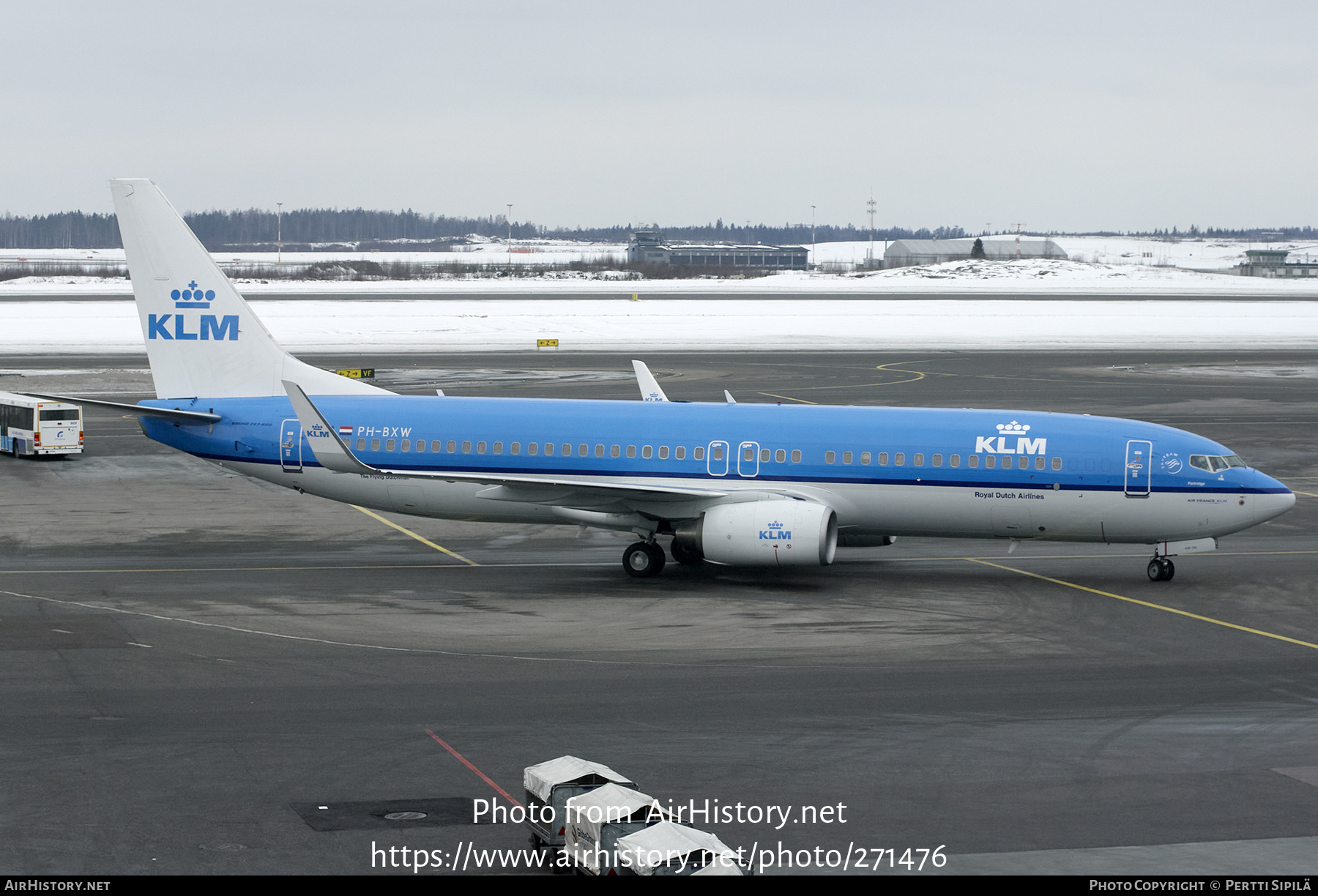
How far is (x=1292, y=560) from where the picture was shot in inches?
1307

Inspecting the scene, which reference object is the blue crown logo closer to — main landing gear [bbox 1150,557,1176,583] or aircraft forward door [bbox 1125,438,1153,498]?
aircraft forward door [bbox 1125,438,1153,498]

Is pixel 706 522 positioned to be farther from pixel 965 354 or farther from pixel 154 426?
pixel 965 354

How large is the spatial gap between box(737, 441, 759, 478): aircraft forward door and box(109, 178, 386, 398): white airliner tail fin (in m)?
9.50

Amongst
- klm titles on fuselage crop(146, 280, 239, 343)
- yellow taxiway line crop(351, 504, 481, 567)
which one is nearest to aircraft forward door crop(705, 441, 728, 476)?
yellow taxiway line crop(351, 504, 481, 567)

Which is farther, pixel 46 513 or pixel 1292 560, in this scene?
pixel 46 513

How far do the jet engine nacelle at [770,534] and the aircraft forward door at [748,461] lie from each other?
4.40 feet

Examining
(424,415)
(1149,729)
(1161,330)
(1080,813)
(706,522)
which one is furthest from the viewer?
(1161,330)

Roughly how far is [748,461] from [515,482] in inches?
207

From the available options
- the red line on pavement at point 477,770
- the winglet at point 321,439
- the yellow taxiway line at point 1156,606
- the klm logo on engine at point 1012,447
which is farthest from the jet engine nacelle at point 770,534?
the red line on pavement at point 477,770

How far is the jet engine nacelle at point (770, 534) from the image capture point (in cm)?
2866

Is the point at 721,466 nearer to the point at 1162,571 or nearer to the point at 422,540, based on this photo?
the point at 422,540

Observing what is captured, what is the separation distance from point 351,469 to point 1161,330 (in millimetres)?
91806

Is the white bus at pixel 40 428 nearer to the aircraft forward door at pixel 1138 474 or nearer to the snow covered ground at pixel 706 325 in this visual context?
the aircraft forward door at pixel 1138 474
